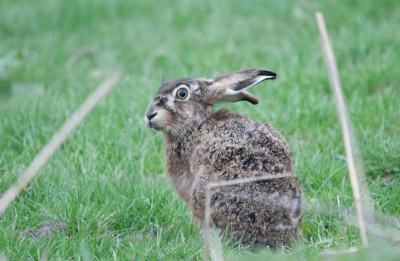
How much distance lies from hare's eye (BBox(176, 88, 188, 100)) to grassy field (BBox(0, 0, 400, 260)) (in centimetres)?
79

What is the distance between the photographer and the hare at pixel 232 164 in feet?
12.2

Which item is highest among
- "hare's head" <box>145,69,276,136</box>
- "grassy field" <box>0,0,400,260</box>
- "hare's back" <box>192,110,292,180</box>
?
"hare's head" <box>145,69,276,136</box>

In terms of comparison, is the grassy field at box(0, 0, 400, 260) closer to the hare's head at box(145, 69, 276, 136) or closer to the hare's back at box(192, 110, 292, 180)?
the hare's back at box(192, 110, 292, 180)

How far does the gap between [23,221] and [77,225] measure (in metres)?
0.46

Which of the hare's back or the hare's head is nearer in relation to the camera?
the hare's back

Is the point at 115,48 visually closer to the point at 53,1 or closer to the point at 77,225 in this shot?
the point at 53,1

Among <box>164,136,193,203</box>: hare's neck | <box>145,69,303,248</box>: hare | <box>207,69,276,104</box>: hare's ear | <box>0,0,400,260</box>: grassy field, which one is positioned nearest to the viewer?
<box>145,69,303,248</box>: hare

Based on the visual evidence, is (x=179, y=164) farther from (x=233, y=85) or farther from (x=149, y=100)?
(x=149, y=100)

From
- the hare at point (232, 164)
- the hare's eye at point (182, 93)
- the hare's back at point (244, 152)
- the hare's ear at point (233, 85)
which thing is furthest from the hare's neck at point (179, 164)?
the hare's ear at point (233, 85)

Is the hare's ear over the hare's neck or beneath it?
over

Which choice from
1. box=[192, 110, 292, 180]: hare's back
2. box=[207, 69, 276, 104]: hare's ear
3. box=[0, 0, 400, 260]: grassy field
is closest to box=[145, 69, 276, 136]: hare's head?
box=[207, 69, 276, 104]: hare's ear

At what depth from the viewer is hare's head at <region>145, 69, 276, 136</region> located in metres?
4.25

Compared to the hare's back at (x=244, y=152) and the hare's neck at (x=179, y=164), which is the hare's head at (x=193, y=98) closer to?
the hare's neck at (x=179, y=164)

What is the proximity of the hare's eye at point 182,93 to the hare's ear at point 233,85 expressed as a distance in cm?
21
